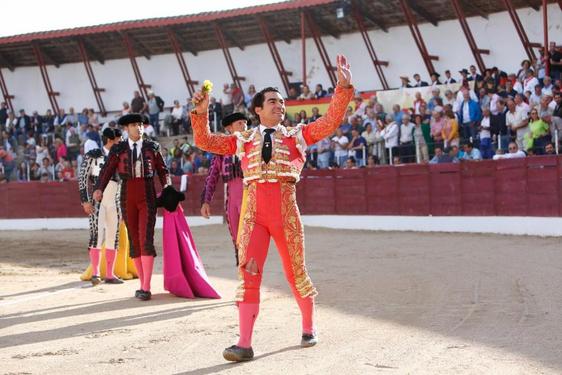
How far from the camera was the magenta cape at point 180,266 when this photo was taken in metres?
7.58

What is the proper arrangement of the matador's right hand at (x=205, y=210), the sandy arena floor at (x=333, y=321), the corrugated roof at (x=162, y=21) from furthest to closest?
the corrugated roof at (x=162, y=21) → the matador's right hand at (x=205, y=210) → the sandy arena floor at (x=333, y=321)

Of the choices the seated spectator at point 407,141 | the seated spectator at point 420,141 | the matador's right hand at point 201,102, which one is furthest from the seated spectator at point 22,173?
the matador's right hand at point 201,102

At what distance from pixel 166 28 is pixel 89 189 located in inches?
606

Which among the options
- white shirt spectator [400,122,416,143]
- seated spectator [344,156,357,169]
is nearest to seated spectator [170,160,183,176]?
seated spectator [344,156,357,169]

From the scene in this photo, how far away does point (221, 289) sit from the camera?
27.0 feet

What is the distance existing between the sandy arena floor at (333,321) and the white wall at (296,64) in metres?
8.72

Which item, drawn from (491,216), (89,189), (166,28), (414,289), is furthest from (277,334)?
(166,28)

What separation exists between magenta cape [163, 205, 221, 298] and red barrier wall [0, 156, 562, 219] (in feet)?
23.1

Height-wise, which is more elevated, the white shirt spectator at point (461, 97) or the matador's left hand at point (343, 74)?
the white shirt spectator at point (461, 97)

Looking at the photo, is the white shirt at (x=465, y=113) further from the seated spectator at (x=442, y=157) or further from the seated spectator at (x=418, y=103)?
the seated spectator at (x=418, y=103)

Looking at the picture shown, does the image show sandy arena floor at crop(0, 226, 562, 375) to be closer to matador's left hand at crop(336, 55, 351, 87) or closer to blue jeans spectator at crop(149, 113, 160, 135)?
Answer: matador's left hand at crop(336, 55, 351, 87)

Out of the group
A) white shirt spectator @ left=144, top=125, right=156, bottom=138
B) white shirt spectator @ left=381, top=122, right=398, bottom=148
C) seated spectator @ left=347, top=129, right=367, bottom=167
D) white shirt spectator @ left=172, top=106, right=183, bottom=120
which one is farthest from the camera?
white shirt spectator @ left=172, top=106, right=183, bottom=120

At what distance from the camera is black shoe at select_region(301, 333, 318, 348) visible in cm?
517

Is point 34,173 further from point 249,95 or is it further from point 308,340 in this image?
point 308,340
